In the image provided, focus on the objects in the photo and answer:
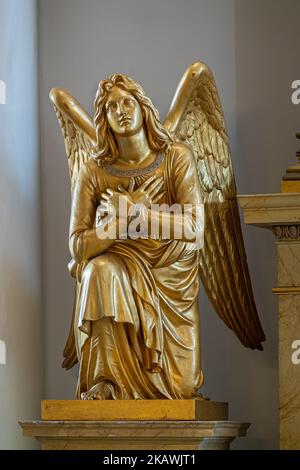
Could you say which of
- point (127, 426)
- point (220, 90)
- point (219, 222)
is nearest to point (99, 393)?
point (127, 426)

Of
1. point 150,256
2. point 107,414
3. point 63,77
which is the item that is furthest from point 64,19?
point 107,414

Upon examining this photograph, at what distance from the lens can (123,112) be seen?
5863mm

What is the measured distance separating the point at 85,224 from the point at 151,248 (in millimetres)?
322

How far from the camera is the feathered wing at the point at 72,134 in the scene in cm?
641

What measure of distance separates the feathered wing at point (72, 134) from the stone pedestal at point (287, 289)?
103 centimetres

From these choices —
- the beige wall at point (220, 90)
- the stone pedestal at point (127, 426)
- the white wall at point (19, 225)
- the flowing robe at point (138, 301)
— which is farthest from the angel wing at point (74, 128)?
the stone pedestal at point (127, 426)

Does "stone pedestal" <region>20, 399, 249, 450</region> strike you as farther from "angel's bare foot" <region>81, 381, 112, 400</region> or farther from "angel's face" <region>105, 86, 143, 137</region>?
"angel's face" <region>105, 86, 143, 137</region>

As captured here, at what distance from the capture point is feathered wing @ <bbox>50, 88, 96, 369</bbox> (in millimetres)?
6410

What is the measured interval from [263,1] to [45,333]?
6.84ft
